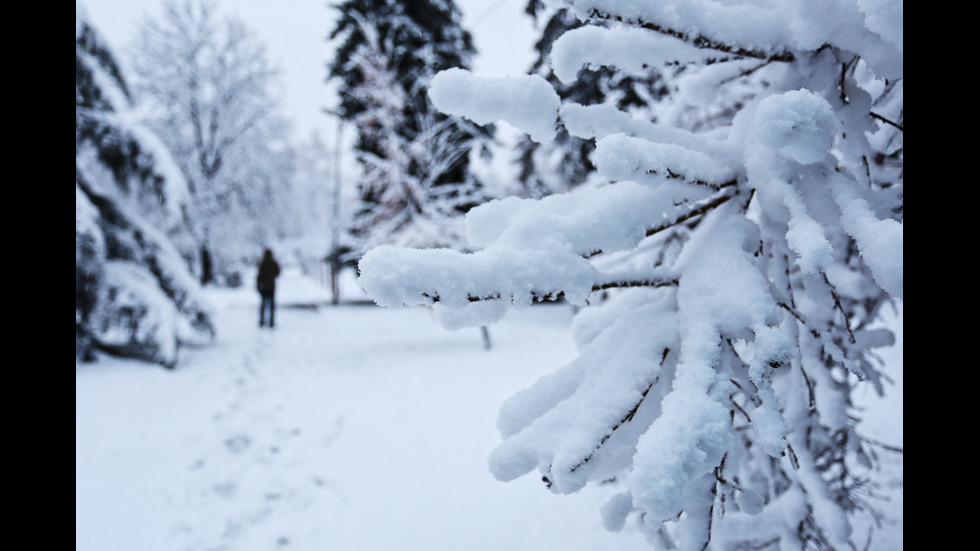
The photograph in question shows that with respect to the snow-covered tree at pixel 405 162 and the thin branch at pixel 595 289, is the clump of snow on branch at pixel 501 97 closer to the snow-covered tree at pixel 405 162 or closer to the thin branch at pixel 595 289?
the thin branch at pixel 595 289

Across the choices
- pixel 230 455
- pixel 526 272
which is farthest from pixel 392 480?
pixel 526 272

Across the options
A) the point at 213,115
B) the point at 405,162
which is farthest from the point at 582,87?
the point at 213,115

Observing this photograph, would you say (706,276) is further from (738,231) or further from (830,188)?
(830,188)

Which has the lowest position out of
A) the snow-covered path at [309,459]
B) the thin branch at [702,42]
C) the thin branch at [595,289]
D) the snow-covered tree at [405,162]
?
the snow-covered path at [309,459]

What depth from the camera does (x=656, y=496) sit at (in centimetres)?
72

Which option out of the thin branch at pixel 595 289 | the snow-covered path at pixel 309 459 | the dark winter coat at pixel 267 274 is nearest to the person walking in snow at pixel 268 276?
the dark winter coat at pixel 267 274

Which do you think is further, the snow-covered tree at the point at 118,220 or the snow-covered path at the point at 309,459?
the snow-covered tree at the point at 118,220

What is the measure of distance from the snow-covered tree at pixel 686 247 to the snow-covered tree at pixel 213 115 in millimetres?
16957

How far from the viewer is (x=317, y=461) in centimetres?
377

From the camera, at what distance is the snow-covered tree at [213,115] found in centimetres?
1528

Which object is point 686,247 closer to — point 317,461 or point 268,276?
point 317,461

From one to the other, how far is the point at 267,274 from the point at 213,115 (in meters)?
11.2

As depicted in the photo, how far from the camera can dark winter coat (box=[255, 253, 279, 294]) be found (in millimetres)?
9570
